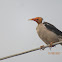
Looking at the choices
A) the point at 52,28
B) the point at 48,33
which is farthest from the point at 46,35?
the point at 52,28

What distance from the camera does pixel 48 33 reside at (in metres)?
4.83

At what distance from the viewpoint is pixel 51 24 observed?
5109 millimetres

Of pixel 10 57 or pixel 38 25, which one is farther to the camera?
pixel 38 25

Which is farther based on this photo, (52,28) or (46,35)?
(52,28)

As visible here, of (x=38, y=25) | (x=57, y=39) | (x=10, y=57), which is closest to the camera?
(x=10, y=57)

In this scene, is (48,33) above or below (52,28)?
below

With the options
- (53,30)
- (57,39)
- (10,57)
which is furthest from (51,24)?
(10,57)

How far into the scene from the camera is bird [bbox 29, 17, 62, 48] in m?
4.80

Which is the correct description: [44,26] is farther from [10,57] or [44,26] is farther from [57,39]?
[10,57]

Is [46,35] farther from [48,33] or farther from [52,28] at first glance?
[52,28]

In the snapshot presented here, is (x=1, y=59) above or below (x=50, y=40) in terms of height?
below

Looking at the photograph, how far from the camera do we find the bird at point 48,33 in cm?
480

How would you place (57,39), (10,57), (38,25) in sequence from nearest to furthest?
(10,57), (57,39), (38,25)

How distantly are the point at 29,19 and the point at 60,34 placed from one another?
3.51ft
